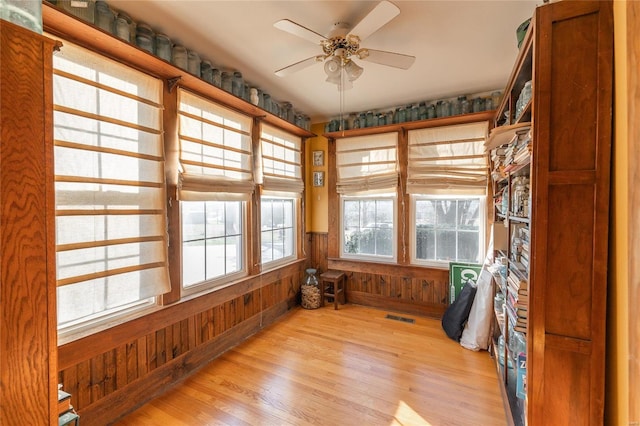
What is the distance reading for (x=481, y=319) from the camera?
2.66 meters

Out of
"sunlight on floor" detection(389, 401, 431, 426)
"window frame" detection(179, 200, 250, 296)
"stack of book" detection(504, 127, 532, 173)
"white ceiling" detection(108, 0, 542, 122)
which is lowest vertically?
"sunlight on floor" detection(389, 401, 431, 426)

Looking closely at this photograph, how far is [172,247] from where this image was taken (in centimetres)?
215

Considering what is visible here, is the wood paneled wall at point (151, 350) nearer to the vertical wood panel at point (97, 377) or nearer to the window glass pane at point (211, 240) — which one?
the vertical wood panel at point (97, 377)

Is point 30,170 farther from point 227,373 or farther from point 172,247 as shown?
point 227,373

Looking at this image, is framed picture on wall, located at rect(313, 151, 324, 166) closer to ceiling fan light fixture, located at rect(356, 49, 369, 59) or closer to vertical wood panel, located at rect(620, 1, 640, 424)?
ceiling fan light fixture, located at rect(356, 49, 369, 59)

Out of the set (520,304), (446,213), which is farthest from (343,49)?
(446,213)

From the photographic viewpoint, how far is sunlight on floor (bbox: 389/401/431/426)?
177 cm

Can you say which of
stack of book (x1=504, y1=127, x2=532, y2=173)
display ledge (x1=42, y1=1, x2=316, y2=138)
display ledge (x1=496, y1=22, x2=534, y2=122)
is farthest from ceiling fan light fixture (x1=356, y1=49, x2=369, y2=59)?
display ledge (x1=42, y1=1, x2=316, y2=138)

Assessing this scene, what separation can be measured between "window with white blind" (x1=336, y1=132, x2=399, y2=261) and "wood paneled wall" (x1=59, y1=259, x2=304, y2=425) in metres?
1.43

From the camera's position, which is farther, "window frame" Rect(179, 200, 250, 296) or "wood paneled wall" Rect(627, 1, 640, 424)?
"window frame" Rect(179, 200, 250, 296)

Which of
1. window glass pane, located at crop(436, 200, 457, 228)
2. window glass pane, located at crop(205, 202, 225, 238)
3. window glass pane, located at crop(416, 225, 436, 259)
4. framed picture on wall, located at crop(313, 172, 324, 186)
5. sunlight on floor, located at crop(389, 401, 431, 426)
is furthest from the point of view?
framed picture on wall, located at crop(313, 172, 324, 186)

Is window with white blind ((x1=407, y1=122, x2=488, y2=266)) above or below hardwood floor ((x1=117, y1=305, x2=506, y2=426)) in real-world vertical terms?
above

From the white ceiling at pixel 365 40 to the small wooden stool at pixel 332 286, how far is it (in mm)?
2273

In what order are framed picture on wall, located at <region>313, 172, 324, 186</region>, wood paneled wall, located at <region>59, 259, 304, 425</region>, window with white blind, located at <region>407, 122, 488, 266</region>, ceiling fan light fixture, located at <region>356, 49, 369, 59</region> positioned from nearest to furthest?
1. wood paneled wall, located at <region>59, 259, 304, 425</region>
2. ceiling fan light fixture, located at <region>356, 49, 369, 59</region>
3. window with white blind, located at <region>407, 122, 488, 266</region>
4. framed picture on wall, located at <region>313, 172, 324, 186</region>
